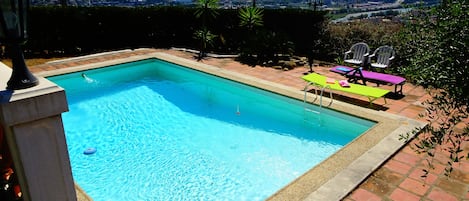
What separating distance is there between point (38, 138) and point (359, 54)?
1053 cm

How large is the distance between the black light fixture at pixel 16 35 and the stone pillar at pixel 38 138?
8 cm

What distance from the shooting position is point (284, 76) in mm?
10703

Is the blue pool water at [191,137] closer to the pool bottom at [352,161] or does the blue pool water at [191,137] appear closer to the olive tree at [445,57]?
the pool bottom at [352,161]

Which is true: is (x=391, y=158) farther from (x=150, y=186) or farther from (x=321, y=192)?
(x=150, y=186)

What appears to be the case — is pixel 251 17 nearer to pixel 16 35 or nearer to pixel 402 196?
pixel 402 196

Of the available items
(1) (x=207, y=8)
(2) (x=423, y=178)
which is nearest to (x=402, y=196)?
(2) (x=423, y=178)

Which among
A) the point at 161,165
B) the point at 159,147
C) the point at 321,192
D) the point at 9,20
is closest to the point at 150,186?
the point at 161,165

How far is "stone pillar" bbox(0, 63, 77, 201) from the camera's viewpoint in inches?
78.8

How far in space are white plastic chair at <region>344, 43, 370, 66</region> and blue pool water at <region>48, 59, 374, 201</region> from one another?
335cm

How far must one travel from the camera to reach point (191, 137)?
7.62m

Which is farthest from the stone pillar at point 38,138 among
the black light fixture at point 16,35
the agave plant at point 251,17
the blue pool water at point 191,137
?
the agave plant at point 251,17

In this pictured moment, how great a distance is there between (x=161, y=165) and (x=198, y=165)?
0.74 m

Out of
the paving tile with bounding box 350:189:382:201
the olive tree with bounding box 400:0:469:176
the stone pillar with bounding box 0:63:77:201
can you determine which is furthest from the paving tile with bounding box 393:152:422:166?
the stone pillar with bounding box 0:63:77:201

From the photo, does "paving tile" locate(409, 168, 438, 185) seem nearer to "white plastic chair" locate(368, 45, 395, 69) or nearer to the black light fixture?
the black light fixture
